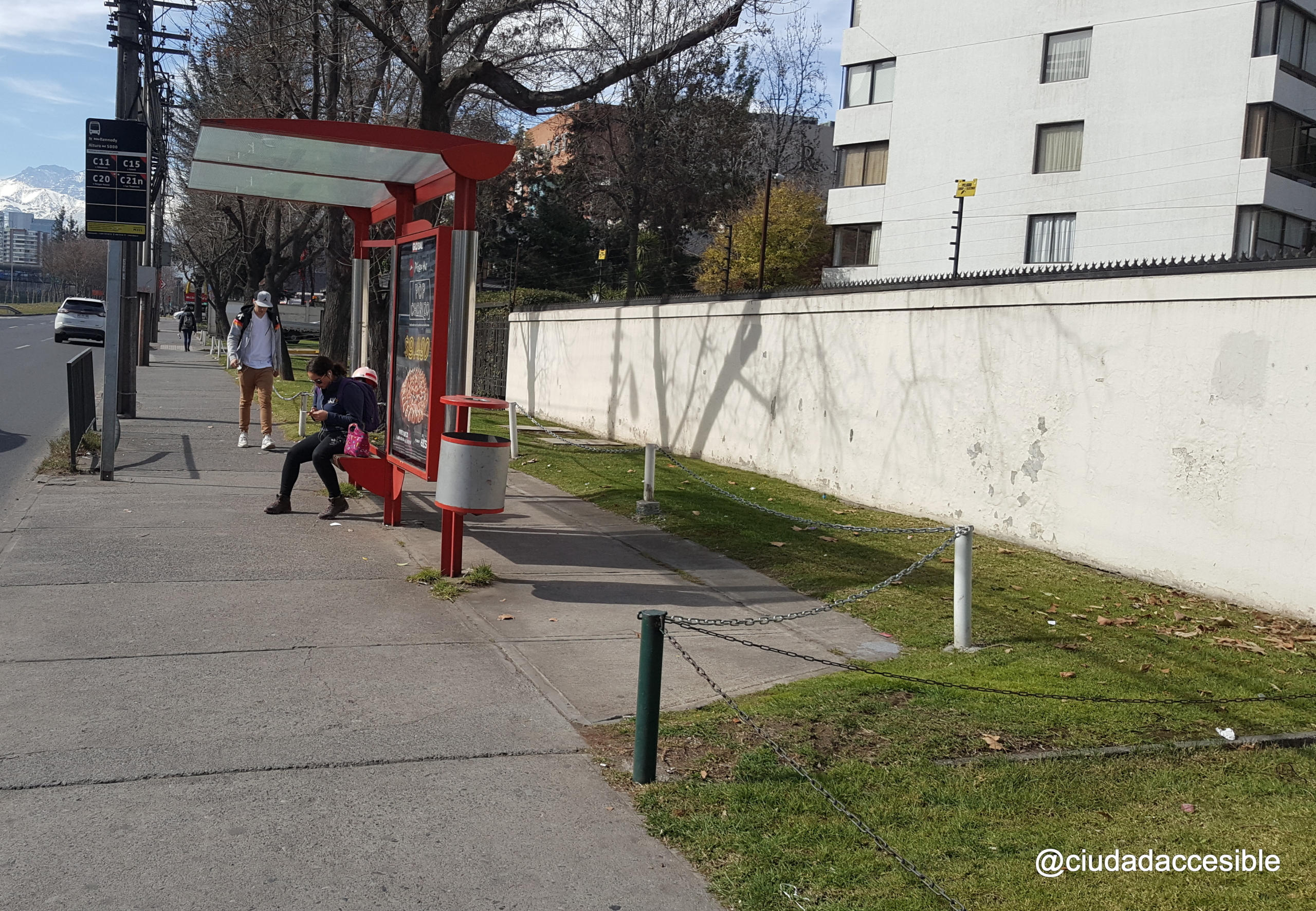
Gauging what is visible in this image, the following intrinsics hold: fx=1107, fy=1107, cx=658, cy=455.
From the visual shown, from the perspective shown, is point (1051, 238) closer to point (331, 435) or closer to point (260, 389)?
point (260, 389)

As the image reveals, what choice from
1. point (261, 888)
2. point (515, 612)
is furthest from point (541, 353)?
point (261, 888)

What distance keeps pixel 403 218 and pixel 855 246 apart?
31743 millimetres

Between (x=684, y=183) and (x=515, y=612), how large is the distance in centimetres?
3697

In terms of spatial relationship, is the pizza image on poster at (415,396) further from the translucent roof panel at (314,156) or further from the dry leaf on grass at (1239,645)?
the dry leaf on grass at (1239,645)

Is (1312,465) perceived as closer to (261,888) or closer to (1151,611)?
(1151,611)

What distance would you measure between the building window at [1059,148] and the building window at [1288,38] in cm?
505

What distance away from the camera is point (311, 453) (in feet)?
32.8

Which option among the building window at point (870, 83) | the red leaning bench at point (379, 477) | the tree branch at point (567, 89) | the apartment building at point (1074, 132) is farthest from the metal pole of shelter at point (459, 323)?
the building window at point (870, 83)

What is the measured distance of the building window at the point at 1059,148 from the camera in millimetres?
32406

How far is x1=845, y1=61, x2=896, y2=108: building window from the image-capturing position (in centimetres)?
3778

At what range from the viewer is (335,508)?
32.8ft

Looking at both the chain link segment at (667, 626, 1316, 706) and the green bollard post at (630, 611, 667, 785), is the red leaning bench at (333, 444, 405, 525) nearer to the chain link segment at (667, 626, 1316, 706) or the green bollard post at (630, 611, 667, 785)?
the chain link segment at (667, 626, 1316, 706)

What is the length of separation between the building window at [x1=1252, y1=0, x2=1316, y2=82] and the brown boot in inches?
1103

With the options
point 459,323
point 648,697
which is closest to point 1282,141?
point 459,323
